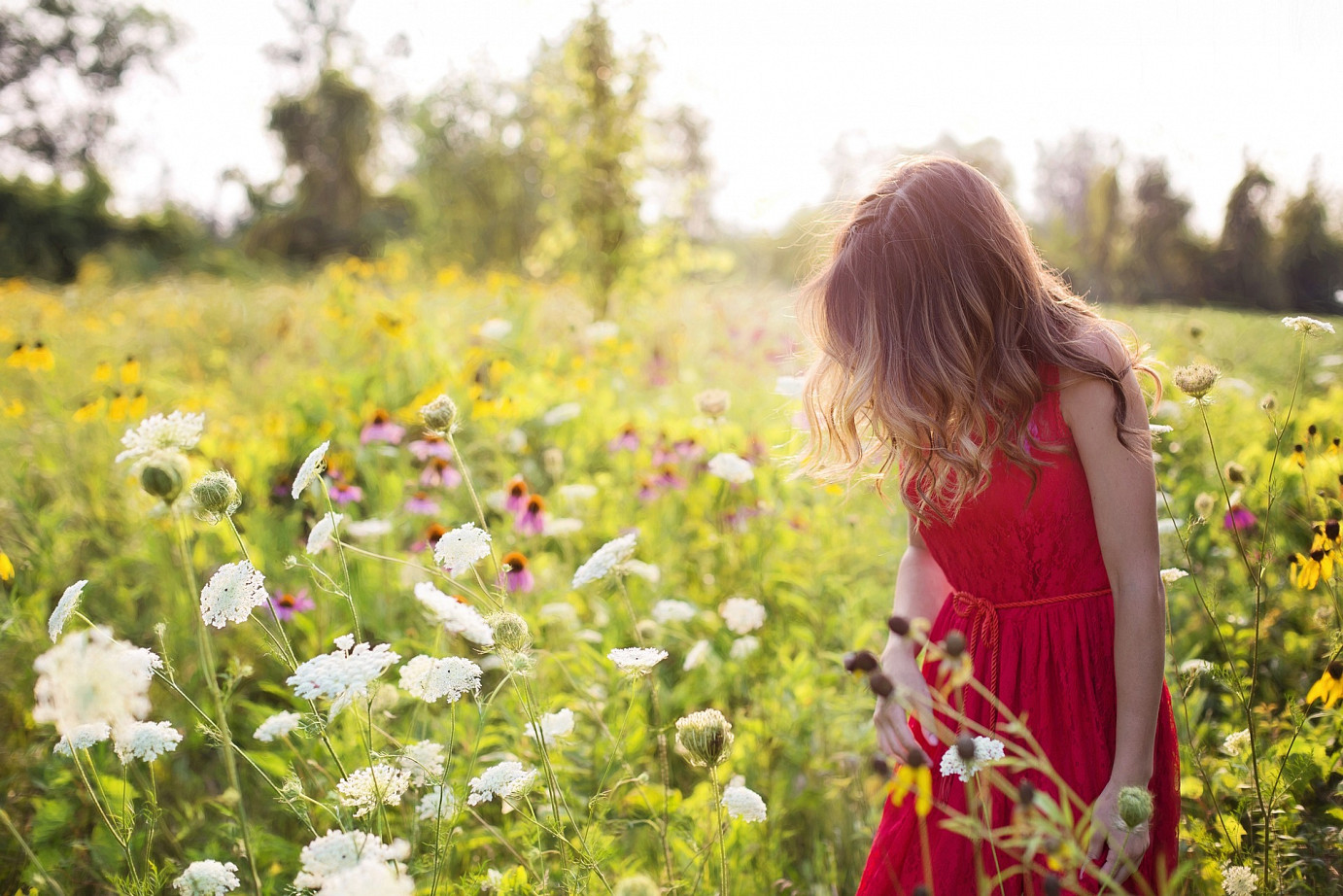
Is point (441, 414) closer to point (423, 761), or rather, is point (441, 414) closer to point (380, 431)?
point (423, 761)

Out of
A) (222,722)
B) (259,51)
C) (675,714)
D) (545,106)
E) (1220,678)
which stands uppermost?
(259,51)

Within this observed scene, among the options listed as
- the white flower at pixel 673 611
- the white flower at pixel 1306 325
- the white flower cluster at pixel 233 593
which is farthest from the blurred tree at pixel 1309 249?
the white flower cluster at pixel 233 593

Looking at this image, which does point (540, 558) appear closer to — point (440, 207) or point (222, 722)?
point (222, 722)

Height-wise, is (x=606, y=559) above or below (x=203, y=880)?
above

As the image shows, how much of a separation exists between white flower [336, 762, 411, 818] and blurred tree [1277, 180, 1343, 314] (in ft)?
24.3

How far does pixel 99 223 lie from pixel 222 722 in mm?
23067

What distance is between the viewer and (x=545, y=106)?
19.1 feet

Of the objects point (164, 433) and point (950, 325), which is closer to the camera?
point (164, 433)

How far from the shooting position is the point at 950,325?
122 cm

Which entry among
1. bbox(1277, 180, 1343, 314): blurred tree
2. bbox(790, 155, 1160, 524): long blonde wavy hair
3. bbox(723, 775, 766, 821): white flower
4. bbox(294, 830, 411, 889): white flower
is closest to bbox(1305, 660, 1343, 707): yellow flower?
bbox(790, 155, 1160, 524): long blonde wavy hair

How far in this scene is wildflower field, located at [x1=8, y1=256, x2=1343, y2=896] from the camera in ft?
3.43

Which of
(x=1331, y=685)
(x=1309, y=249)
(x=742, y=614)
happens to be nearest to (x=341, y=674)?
(x=742, y=614)

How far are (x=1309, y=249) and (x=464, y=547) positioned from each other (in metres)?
8.46

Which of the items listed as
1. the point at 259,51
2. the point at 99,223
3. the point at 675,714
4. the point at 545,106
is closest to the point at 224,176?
the point at 259,51
